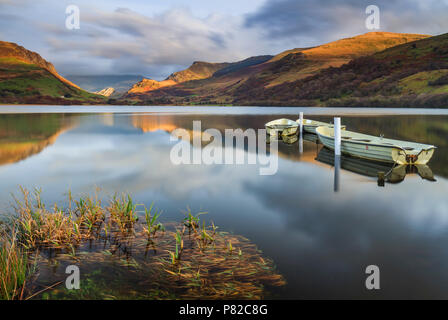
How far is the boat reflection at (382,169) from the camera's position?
1587 cm

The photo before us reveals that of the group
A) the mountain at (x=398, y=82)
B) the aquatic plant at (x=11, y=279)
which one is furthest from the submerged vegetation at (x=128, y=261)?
the mountain at (x=398, y=82)

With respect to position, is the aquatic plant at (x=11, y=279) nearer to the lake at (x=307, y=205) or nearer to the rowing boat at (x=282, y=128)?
the lake at (x=307, y=205)

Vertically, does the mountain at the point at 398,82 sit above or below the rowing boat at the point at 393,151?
above

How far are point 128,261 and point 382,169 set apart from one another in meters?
15.8

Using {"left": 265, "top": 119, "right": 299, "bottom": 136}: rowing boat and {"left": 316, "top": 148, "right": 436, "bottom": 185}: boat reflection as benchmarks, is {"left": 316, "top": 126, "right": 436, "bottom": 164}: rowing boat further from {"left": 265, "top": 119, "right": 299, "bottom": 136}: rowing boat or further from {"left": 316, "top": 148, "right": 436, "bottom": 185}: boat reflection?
{"left": 265, "top": 119, "right": 299, "bottom": 136}: rowing boat

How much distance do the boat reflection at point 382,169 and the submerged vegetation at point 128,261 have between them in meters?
10.5

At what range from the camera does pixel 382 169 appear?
17891 millimetres

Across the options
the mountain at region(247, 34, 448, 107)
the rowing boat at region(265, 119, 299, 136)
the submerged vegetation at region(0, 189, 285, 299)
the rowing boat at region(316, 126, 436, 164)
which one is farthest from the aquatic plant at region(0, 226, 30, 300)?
the mountain at region(247, 34, 448, 107)

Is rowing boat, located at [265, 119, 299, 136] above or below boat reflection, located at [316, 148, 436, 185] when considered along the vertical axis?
above

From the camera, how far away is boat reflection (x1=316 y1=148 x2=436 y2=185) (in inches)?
625

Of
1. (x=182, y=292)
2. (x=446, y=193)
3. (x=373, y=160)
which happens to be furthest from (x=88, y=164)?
(x=446, y=193)

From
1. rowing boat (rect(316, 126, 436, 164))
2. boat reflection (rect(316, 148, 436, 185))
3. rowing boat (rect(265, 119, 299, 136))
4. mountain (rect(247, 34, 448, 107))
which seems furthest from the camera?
mountain (rect(247, 34, 448, 107))

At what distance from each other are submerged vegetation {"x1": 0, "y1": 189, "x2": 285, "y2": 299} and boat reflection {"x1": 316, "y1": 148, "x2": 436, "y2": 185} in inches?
413

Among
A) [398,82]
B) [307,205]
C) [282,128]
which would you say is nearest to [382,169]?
[307,205]
